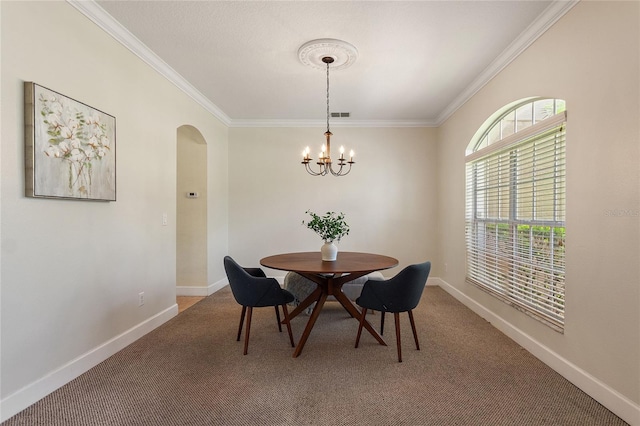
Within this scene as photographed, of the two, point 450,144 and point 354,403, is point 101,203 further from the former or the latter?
point 450,144

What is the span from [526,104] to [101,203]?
364 cm

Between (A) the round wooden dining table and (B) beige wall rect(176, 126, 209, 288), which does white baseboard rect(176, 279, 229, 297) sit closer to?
(B) beige wall rect(176, 126, 209, 288)

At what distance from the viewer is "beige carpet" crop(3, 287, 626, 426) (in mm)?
1834

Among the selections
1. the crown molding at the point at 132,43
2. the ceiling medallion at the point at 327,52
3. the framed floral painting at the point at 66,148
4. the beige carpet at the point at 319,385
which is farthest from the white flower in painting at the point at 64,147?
the ceiling medallion at the point at 327,52

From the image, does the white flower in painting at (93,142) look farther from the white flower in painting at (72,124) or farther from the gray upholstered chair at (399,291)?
the gray upholstered chair at (399,291)

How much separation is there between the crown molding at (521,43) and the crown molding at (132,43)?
3.16 m

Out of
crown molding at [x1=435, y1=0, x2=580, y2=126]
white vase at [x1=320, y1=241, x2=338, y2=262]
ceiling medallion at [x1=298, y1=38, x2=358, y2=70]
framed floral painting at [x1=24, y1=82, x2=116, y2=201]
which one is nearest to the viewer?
framed floral painting at [x1=24, y1=82, x2=116, y2=201]

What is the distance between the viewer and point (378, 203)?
5172 mm

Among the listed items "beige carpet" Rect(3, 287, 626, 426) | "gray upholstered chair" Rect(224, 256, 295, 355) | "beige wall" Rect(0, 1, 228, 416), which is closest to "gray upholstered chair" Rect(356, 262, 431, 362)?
"beige carpet" Rect(3, 287, 626, 426)

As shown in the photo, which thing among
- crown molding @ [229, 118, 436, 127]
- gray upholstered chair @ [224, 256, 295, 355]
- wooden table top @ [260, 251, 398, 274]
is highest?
crown molding @ [229, 118, 436, 127]

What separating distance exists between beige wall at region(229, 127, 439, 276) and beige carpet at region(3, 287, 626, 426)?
215 cm

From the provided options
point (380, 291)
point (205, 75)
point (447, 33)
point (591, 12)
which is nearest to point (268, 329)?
point (380, 291)

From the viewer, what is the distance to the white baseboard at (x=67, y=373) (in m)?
1.80

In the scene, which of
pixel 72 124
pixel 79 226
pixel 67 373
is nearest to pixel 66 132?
pixel 72 124
